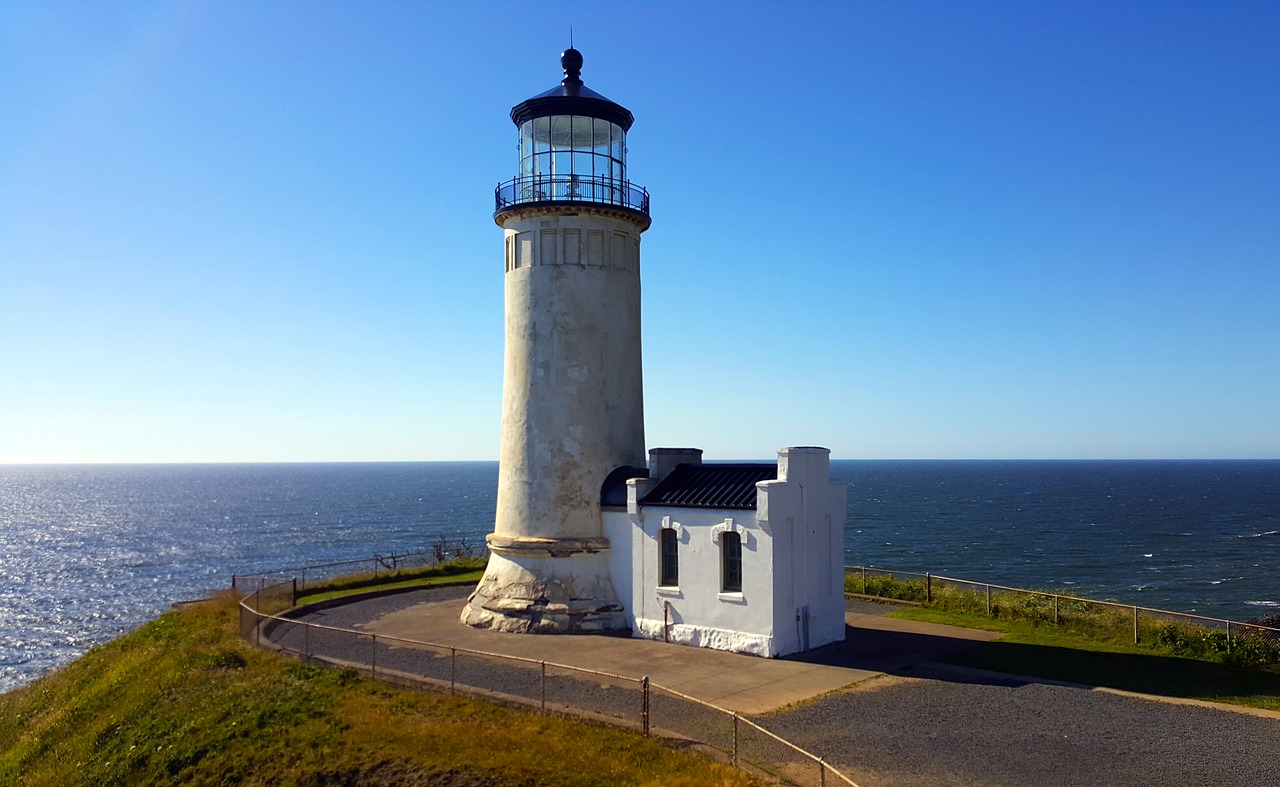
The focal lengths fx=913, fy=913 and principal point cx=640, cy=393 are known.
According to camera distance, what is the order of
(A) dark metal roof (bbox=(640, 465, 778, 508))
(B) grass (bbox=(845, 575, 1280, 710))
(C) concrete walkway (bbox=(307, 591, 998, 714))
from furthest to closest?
(A) dark metal roof (bbox=(640, 465, 778, 508))
(C) concrete walkway (bbox=(307, 591, 998, 714))
(B) grass (bbox=(845, 575, 1280, 710))

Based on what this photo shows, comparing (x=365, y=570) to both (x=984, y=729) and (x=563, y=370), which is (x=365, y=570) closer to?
(x=563, y=370)

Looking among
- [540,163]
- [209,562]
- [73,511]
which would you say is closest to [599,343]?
[540,163]

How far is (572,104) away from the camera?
78.6ft

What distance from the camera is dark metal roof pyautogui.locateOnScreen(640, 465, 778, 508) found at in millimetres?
21016

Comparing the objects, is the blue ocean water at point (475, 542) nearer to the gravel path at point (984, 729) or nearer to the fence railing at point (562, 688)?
the fence railing at point (562, 688)

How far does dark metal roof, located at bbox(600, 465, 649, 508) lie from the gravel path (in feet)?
18.8

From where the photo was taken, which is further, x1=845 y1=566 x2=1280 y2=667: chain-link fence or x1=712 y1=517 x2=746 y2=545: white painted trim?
x1=712 y1=517 x2=746 y2=545: white painted trim

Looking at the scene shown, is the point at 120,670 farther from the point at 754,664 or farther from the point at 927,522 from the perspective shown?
the point at 927,522

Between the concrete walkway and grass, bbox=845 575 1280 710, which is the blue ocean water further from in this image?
grass, bbox=845 575 1280 710

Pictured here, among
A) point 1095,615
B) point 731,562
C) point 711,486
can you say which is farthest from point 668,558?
point 1095,615

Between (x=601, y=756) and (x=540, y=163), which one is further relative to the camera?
(x=540, y=163)

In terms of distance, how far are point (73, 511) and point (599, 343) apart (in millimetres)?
142703

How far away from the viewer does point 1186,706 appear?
1555cm

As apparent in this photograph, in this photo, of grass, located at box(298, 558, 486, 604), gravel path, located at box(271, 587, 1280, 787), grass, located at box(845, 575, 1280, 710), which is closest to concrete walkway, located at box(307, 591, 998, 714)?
gravel path, located at box(271, 587, 1280, 787)
